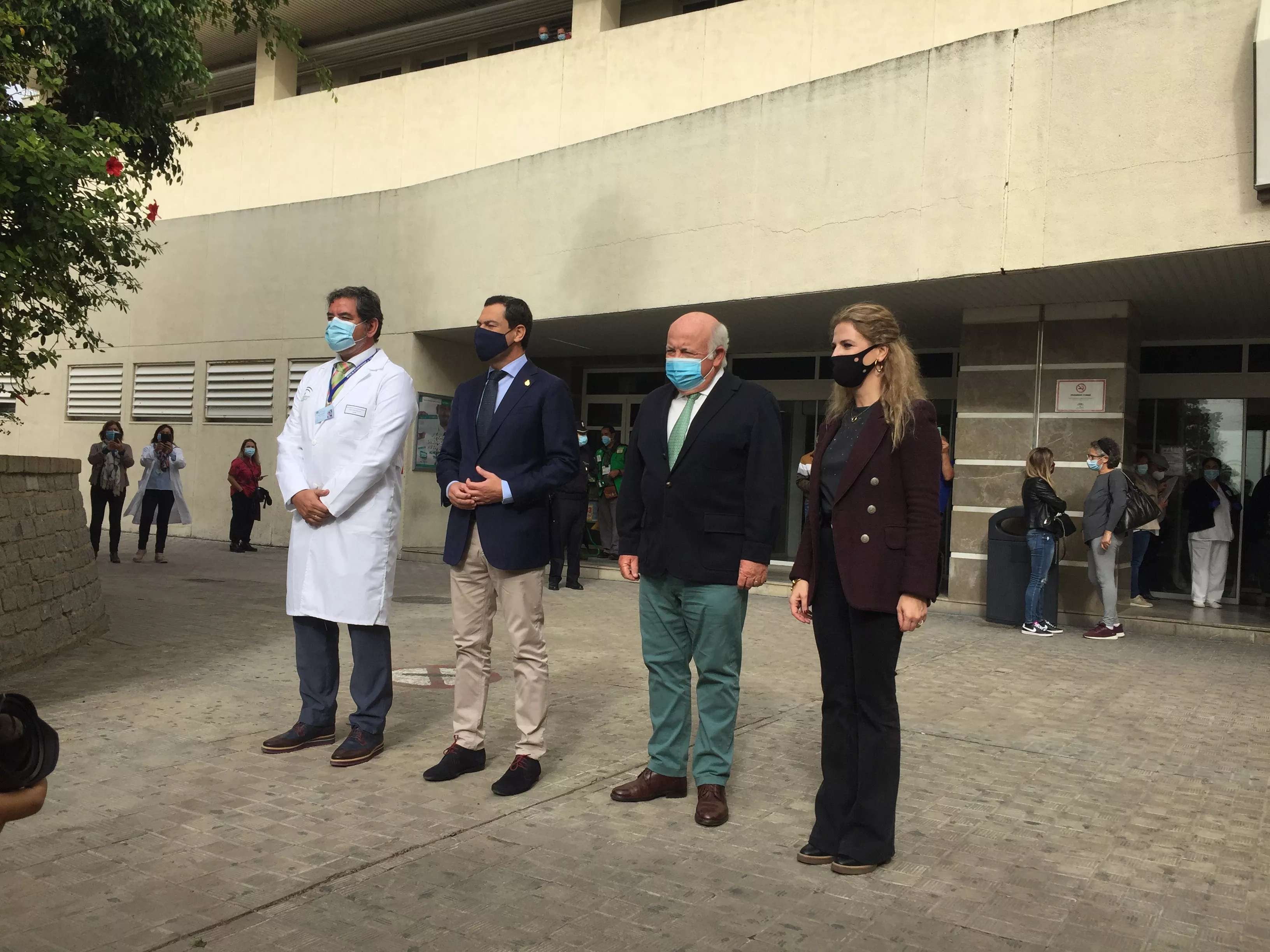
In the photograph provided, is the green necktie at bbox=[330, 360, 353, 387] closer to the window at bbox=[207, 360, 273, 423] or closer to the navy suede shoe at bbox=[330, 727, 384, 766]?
the navy suede shoe at bbox=[330, 727, 384, 766]

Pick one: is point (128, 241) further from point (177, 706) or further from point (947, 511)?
point (947, 511)

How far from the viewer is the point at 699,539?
4418 mm

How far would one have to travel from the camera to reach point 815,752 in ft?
18.2

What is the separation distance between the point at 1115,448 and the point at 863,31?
755cm

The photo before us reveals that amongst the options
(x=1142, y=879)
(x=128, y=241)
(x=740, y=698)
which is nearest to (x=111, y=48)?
(x=128, y=241)

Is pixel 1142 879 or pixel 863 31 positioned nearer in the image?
pixel 1142 879

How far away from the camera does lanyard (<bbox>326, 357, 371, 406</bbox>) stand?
17.1ft

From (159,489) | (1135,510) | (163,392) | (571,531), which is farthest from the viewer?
(163,392)

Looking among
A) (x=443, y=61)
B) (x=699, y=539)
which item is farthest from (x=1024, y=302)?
(x=443, y=61)

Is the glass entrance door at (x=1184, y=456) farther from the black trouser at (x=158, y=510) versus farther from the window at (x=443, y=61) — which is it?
the window at (x=443, y=61)

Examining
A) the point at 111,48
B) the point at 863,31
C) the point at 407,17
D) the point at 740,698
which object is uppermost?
the point at 407,17

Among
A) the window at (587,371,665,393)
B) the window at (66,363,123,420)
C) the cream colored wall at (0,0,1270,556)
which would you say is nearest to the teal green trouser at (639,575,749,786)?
the cream colored wall at (0,0,1270,556)

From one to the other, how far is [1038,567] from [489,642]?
24.7ft

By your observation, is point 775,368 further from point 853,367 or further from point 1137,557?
point 853,367
